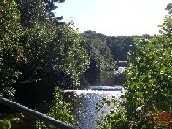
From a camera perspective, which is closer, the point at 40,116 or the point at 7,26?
the point at 40,116

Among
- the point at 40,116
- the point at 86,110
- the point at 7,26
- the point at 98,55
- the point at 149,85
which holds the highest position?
the point at 98,55

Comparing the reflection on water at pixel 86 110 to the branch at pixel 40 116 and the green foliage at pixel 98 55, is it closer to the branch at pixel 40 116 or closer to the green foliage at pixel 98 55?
the branch at pixel 40 116

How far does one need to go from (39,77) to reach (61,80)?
422 centimetres

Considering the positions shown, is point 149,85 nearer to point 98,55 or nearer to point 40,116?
Result: point 40,116

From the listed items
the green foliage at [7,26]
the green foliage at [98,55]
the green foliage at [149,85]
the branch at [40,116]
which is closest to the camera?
the branch at [40,116]

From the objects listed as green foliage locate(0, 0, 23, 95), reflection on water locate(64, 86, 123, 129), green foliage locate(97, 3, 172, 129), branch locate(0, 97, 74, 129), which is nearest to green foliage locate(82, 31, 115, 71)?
reflection on water locate(64, 86, 123, 129)

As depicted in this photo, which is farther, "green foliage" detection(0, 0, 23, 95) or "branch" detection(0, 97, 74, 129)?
"green foliage" detection(0, 0, 23, 95)

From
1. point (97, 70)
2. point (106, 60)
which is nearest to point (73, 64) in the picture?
point (97, 70)

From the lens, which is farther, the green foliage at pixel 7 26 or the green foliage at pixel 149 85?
the green foliage at pixel 7 26

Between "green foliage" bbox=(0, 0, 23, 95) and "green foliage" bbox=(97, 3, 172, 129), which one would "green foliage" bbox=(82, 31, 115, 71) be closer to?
"green foliage" bbox=(0, 0, 23, 95)

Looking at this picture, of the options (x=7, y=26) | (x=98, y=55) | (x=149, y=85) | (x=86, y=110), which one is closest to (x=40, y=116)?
(x=149, y=85)

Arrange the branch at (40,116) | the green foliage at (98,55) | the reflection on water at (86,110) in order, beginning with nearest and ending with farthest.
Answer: the branch at (40,116)
the reflection on water at (86,110)
the green foliage at (98,55)

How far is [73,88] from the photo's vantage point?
72.1 m

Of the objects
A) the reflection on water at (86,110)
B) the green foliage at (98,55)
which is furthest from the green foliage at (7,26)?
the green foliage at (98,55)
